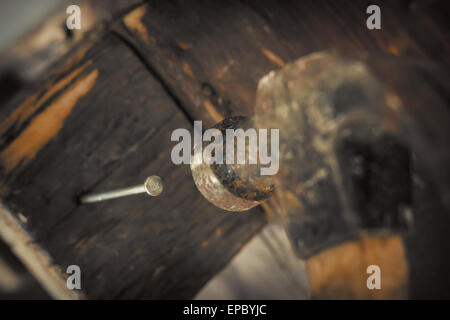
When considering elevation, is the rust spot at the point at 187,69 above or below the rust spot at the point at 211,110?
above

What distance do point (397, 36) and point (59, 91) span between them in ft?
3.01

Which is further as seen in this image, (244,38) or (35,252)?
(35,252)

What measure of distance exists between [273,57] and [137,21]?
0.43 meters

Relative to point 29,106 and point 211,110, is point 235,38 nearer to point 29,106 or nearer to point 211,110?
point 211,110

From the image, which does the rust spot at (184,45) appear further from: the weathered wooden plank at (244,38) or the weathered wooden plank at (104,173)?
the weathered wooden plank at (104,173)

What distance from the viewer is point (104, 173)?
106 centimetres

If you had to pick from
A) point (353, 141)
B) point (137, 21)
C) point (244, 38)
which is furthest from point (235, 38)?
point (353, 141)

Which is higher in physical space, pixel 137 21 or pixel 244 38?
pixel 137 21

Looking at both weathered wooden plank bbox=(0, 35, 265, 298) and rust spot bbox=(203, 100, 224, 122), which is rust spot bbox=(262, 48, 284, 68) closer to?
rust spot bbox=(203, 100, 224, 122)

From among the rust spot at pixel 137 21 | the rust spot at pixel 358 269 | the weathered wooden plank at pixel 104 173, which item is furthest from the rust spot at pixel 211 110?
the rust spot at pixel 358 269

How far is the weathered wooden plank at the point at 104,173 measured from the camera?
3.23 feet

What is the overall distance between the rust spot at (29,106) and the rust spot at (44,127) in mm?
21

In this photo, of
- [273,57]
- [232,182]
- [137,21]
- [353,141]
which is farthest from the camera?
[137,21]
